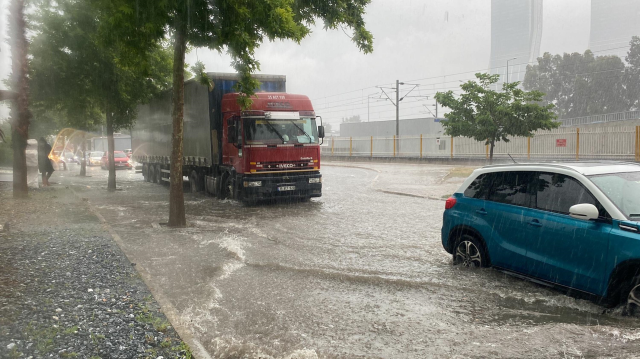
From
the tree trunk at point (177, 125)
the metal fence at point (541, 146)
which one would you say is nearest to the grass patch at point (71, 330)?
the tree trunk at point (177, 125)

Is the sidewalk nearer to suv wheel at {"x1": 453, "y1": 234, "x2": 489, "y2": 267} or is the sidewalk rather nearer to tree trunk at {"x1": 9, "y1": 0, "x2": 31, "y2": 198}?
suv wheel at {"x1": 453, "y1": 234, "x2": 489, "y2": 267}

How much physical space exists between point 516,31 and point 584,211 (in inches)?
3355

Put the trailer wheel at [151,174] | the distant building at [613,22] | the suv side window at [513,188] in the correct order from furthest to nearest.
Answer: the distant building at [613,22], the trailer wheel at [151,174], the suv side window at [513,188]

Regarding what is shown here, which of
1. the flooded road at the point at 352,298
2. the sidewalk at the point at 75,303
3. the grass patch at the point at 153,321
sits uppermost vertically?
the sidewalk at the point at 75,303

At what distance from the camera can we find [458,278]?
271 inches

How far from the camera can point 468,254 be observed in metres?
7.07

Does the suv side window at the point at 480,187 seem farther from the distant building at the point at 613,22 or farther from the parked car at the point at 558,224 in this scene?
the distant building at the point at 613,22

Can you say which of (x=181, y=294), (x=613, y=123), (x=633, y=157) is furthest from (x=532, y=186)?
(x=613, y=123)

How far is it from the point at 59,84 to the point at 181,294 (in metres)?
15.6

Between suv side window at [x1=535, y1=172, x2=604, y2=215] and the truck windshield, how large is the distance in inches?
379

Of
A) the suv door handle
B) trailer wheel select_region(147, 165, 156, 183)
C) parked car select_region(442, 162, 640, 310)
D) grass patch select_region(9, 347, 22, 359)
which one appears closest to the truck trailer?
trailer wheel select_region(147, 165, 156, 183)

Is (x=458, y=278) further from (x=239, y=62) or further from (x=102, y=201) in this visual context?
(x=102, y=201)

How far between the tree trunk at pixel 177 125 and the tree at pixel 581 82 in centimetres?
4991

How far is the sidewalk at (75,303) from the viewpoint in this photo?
14.3 ft
